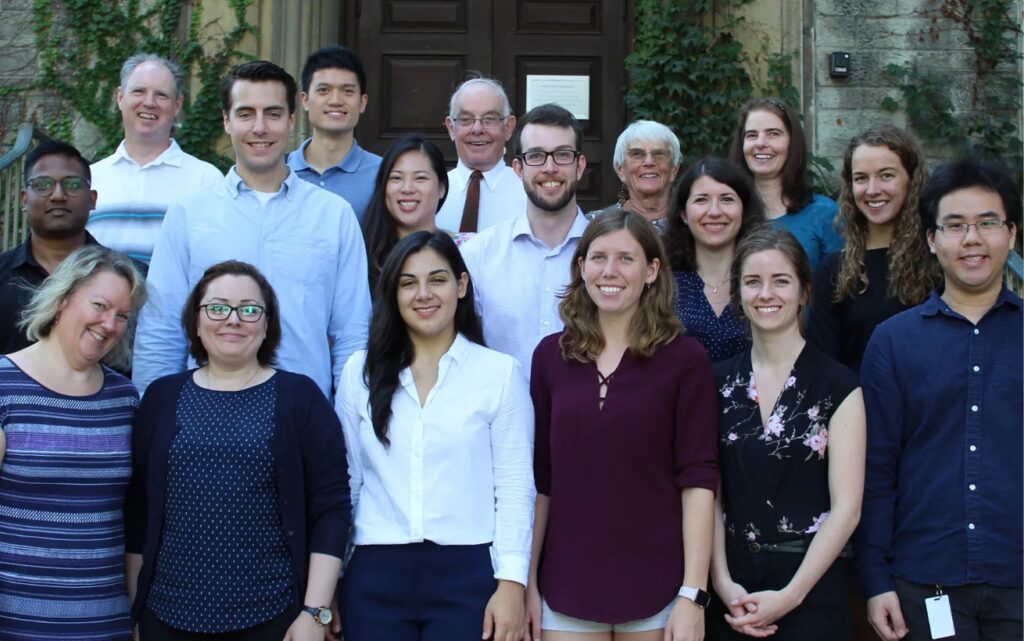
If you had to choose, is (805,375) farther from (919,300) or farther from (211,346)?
(211,346)

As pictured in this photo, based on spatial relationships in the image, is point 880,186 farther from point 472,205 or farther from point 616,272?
point 472,205

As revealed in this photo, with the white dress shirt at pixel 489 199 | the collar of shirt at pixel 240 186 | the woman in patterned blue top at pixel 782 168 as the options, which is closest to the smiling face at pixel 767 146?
the woman in patterned blue top at pixel 782 168

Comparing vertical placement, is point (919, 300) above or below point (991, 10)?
below

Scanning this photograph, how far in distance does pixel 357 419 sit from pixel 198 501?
1.63ft

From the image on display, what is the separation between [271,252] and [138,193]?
120cm

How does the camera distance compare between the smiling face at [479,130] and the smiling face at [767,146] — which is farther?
the smiling face at [479,130]

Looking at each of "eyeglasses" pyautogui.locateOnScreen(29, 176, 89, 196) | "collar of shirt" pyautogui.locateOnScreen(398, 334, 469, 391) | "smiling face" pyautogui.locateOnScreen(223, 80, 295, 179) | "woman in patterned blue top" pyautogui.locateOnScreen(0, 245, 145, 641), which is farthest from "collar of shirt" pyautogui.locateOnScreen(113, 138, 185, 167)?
"collar of shirt" pyautogui.locateOnScreen(398, 334, 469, 391)

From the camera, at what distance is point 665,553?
3145mm

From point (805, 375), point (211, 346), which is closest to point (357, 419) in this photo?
point (211, 346)

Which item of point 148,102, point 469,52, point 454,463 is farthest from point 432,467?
point 469,52

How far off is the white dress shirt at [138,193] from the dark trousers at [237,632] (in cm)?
181

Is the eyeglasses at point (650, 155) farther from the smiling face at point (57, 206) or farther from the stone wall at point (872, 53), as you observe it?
the stone wall at point (872, 53)

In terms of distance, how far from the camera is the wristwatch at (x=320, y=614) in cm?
311

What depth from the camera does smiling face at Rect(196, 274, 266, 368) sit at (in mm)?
3242
